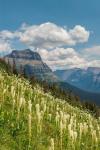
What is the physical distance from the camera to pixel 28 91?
91.2ft

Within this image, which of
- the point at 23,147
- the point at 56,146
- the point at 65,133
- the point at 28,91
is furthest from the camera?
the point at 28,91

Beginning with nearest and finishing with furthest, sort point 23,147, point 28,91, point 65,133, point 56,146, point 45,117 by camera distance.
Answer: point 23,147, point 56,146, point 65,133, point 45,117, point 28,91

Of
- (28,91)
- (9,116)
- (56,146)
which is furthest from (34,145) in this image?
(28,91)

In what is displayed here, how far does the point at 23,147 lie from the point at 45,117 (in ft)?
21.2

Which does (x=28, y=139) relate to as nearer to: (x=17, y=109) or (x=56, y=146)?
(x=56, y=146)

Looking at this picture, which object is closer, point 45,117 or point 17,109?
point 17,109

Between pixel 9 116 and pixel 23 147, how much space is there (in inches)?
114

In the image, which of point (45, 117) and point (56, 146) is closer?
point (56, 146)

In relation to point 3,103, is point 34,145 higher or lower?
lower

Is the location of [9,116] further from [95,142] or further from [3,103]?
[95,142]

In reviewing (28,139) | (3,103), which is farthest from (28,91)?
(28,139)

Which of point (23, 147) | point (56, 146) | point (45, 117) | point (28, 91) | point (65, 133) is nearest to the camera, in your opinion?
point (23, 147)

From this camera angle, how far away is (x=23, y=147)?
13.7m

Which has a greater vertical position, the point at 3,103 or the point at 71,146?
the point at 3,103
